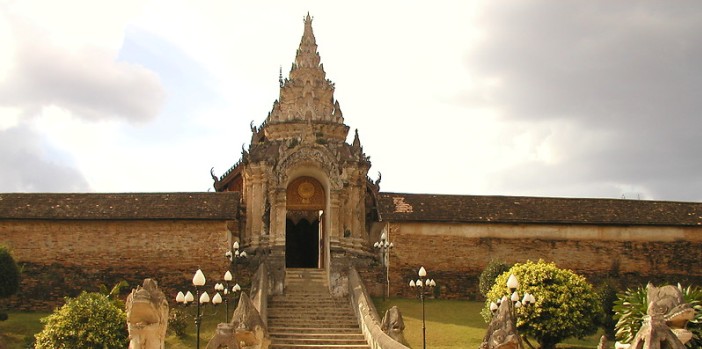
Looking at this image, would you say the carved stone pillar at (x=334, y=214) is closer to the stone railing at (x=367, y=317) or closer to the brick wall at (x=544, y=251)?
the stone railing at (x=367, y=317)

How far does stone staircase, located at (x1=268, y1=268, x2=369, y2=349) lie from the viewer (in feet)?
81.4

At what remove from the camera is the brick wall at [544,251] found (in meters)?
32.8

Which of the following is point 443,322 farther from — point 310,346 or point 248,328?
point 248,328

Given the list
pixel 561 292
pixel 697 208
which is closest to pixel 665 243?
pixel 697 208

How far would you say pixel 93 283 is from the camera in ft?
101

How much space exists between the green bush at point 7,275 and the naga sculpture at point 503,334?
1946 centimetres

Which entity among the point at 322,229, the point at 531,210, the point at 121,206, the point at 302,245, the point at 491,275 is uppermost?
the point at 121,206

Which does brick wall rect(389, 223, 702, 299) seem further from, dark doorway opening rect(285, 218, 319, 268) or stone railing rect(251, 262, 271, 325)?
dark doorway opening rect(285, 218, 319, 268)

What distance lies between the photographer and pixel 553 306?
25031 mm

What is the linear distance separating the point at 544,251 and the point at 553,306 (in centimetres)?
872

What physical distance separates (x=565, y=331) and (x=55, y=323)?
1483 centimetres

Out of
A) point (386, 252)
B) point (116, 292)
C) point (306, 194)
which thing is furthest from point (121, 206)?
point (386, 252)

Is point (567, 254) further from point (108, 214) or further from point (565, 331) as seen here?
point (108, 214)

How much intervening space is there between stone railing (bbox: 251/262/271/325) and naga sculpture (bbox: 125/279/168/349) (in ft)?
32.7
